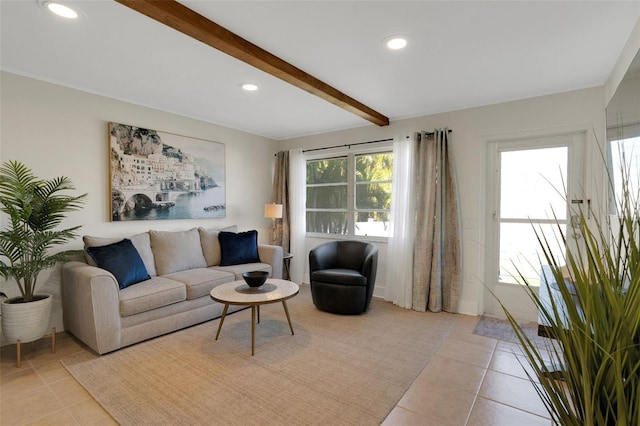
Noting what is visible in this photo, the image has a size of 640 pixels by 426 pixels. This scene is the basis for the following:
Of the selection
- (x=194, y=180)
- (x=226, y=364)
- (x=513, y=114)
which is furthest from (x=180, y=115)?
(x=513, y=114)

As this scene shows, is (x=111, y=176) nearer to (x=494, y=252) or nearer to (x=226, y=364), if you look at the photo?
(x=226, y=364)

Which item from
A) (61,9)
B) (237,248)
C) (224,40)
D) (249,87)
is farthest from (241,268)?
(61,9)

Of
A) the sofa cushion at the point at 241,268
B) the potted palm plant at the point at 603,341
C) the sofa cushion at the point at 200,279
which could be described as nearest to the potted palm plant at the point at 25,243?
the sofa cushion at the point at 200,279

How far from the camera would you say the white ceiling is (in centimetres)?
189

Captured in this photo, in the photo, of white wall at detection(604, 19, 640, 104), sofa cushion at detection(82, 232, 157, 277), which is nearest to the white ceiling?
white wall at detection(604, 19, 640, 104)

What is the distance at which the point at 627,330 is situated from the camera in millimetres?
672

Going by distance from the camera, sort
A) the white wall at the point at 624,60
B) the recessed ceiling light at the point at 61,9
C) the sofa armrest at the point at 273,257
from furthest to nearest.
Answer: the sofa armrest at the point at 273,257 → the white wall at the point at 624,60 → the recessed ceiling light at the point at 61,9

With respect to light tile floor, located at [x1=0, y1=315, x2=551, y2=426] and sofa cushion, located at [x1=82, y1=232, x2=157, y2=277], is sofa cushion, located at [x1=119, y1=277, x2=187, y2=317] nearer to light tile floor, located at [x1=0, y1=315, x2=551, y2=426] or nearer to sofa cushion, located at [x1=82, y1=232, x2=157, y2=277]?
sofa cushion, located at [x1=82, y1=232, x2=157, y2=277]

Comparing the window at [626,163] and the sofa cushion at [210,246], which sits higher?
the window at [626,163]

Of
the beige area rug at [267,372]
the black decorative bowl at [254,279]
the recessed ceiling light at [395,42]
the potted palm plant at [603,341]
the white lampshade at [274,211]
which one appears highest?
the recessed ceiling light at [395,42]

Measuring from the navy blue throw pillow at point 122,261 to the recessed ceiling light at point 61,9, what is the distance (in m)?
1.91

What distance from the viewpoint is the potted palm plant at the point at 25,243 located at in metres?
2.44

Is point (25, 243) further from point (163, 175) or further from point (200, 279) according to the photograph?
point (163, 175)

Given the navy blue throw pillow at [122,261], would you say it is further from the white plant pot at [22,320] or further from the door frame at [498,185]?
the door frame at [498,185]
